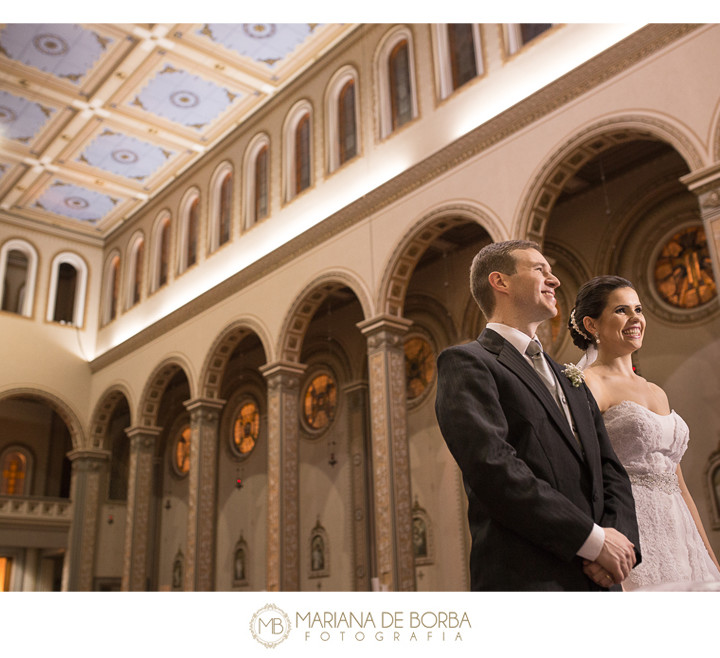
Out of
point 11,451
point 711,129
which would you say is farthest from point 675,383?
point 11,451

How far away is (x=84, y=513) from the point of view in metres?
18.2

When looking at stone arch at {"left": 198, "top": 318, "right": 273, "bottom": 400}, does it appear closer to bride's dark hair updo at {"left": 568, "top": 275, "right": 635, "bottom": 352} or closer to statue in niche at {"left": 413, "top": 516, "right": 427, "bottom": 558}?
statue in niche at {"left": 413, "top": 516, "right": 427, "bottom": 558}

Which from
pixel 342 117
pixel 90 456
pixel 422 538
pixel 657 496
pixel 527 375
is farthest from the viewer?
pixel 90 456

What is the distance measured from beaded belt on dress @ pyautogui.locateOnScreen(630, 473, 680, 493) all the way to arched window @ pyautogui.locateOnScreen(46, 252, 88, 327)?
1276 centimetres

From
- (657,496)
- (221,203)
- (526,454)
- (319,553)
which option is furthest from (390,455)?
(526,454)

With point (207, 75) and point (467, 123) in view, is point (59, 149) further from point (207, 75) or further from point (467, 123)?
point (467, 123)

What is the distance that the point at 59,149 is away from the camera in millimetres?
16734

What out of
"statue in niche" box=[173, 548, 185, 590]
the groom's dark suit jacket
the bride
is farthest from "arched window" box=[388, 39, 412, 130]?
"statue in niche" box=[173, 548, 185, 590]

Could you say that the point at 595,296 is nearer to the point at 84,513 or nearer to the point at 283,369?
the point at 283,369

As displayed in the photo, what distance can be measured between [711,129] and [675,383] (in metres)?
3.62

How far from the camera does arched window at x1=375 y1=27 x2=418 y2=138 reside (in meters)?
12.2

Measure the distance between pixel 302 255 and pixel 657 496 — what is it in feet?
35.3
